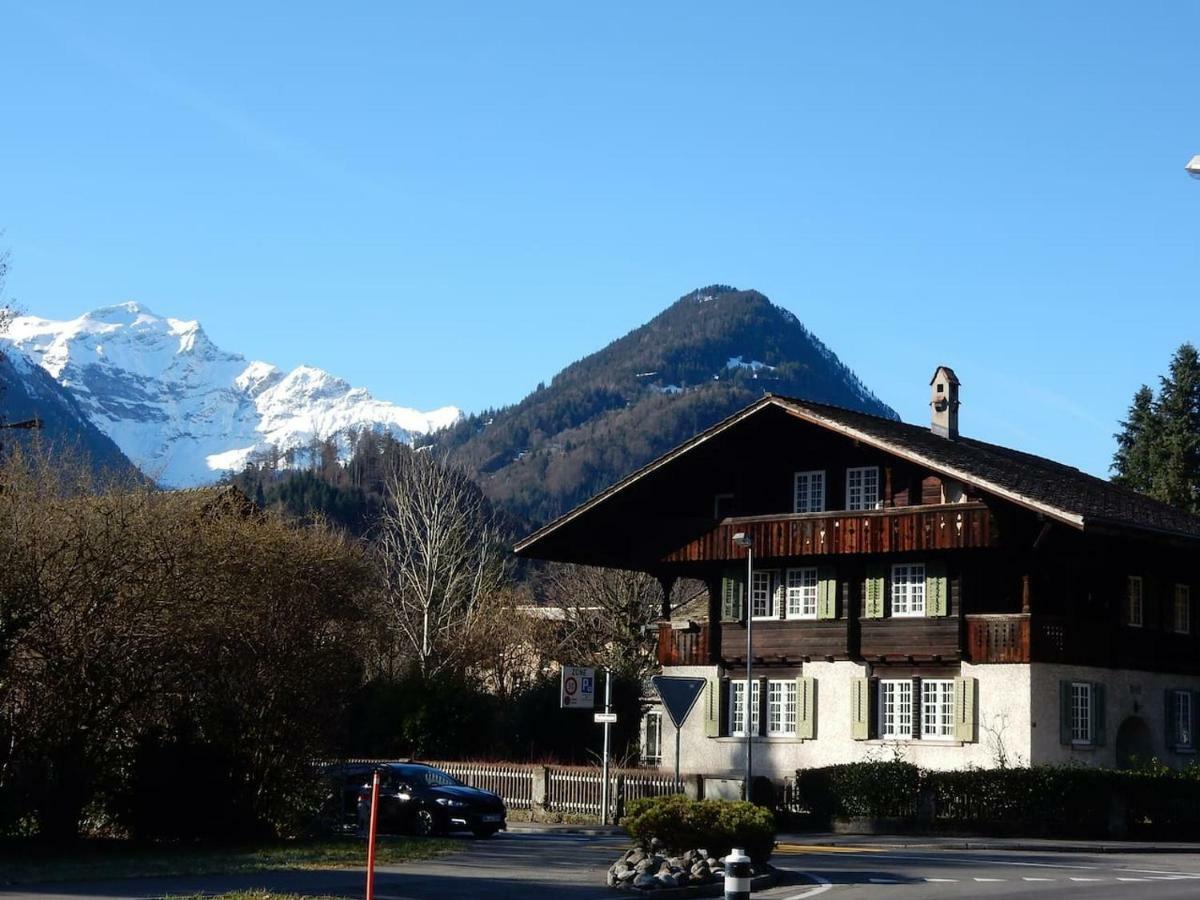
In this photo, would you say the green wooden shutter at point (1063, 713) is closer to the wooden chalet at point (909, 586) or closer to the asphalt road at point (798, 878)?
the wooden chalet at point (909, 586)

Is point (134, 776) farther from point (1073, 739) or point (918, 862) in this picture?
point (1073, 739)

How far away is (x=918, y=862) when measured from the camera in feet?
99.9

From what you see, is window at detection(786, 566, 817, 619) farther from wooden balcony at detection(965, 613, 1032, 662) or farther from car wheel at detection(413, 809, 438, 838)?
car wheel at detection(413, 809, 438, 838)

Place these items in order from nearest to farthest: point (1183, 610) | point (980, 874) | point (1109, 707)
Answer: point (980, 874)
point (1109, 707)
point (1183, 610)

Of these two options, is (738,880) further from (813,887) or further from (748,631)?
(748,631)

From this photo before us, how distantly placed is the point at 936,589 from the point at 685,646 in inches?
317

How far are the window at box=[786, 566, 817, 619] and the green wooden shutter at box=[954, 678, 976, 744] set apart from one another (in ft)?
16.9

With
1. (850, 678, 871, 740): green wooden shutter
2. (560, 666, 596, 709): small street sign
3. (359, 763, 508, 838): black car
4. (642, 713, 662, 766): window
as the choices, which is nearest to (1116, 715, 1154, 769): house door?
(850, 678, 871, 740): green wooden shutter

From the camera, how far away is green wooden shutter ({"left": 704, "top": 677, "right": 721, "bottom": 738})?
48938 millimetres

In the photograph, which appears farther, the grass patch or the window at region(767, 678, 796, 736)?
the window at region(767, 678, 796, 736)

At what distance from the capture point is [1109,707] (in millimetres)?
44594

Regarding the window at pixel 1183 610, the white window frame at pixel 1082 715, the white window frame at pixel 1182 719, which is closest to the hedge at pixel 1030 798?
the white window frame at pixel 1082 715

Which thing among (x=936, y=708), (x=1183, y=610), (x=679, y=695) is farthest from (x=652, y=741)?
(x=679, y=695)

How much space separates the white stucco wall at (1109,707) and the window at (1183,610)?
133 centimetres
